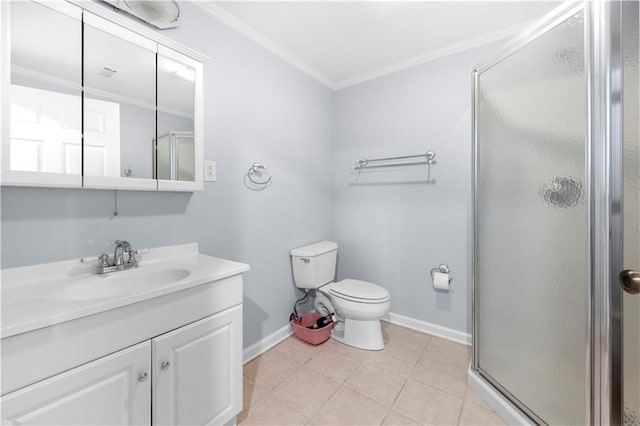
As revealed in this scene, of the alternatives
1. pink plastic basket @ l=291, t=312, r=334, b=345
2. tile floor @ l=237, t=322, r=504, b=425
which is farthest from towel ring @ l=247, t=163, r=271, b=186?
tile floor @ l=237, t=322, r=504, b=425

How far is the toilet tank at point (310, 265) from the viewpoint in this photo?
2095 mm

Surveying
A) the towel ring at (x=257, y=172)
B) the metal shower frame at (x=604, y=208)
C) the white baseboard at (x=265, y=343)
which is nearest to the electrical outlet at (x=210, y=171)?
the towel ring at (x=257, y=172)

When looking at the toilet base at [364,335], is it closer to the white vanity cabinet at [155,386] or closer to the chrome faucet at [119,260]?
the white vanity cabinet at [155,386]

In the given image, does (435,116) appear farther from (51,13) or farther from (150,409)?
(150,409)

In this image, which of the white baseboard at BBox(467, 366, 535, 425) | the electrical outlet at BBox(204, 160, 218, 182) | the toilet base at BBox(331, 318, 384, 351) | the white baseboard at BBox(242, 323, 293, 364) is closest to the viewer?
the white baseboard at BBox(467, 366, 535, 425)

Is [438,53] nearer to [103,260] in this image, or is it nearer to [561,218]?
[561,218]

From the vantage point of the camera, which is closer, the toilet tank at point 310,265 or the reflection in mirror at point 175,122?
the reflection in mirror at point 175,122

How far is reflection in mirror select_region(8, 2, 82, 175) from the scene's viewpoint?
3.13 ft

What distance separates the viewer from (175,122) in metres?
1.39

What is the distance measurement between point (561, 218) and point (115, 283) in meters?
1.91

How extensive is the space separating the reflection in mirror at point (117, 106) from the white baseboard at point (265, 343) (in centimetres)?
129

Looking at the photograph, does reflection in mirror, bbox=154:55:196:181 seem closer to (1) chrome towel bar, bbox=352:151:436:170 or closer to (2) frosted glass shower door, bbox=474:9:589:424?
(1) chrome towel bar, bbox=352:151:436:170

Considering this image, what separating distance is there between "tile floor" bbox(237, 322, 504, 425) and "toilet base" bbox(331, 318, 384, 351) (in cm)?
5

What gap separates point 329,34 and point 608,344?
2.18 meters
